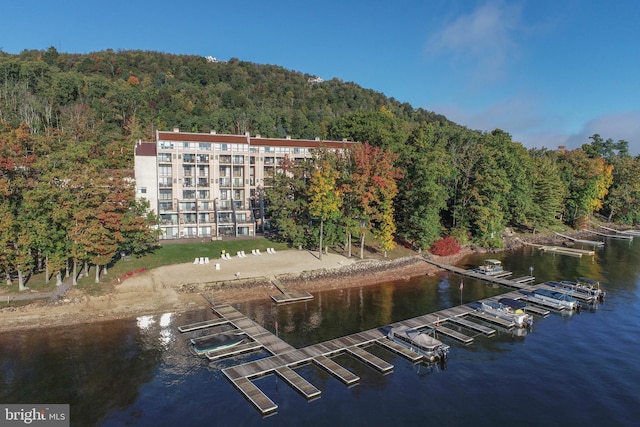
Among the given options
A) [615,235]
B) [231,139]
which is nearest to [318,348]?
[231,139]

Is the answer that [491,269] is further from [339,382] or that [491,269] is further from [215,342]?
[215,342]

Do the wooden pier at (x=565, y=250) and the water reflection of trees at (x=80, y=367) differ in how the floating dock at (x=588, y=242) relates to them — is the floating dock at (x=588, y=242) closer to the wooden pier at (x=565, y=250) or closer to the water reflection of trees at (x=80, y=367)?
the wooden pier at (x=565, y=250)

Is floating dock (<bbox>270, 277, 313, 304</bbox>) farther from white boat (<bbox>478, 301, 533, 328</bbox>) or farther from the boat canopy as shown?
the boat canopy

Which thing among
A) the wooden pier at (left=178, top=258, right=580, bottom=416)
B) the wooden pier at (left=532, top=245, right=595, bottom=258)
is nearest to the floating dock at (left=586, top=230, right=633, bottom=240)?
the wooden pier at (left=532, top=245, right=595, bottom=258)

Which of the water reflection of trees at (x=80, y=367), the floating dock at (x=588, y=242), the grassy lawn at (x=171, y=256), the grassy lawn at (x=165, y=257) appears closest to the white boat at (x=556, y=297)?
the grassy lawn at (x=171, y=256)

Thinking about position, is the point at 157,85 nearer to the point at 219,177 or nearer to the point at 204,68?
the point at 204,68

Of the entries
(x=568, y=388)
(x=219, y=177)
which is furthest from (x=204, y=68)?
(x=568, y=388)
